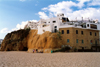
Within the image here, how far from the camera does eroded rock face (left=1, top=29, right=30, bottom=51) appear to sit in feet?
105

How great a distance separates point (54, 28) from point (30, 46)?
10303 mm

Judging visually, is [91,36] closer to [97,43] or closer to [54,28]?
[97,43]

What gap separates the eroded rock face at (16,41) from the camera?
31.9m

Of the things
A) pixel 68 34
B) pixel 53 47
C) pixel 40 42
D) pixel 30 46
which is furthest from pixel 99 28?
pixel 30 46

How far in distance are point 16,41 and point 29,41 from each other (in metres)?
5.57

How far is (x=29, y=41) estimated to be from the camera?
102ft

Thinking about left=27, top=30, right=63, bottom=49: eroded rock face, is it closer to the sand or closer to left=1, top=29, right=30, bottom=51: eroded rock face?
left=1, top=29, right=30, bottom=51: eroded rock face

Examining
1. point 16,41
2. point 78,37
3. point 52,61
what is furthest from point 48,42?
point 16,41

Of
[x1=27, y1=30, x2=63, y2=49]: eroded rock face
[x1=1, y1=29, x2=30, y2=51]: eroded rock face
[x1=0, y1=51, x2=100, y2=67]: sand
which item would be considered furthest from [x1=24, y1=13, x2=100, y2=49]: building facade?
[x1=0, y1=51, x2=100, y2=67]: sand

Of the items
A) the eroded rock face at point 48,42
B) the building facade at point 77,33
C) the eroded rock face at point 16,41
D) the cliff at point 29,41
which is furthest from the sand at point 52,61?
the eroded rock face at point 16,41

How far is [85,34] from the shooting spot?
3031 centimetres

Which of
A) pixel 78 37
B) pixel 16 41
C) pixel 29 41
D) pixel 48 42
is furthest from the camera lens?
pixel 16 41

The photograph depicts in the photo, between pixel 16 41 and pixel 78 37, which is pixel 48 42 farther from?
pixel 16 41

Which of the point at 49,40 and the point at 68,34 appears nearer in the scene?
the point at 49,40
